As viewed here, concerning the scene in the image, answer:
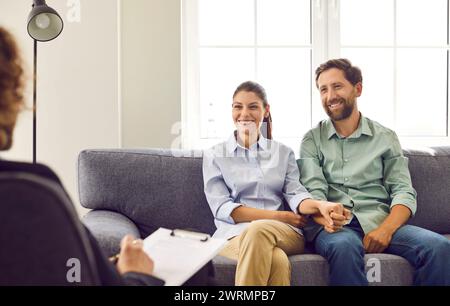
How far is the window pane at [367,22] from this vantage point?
304 cm

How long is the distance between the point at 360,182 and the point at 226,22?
4.31ft

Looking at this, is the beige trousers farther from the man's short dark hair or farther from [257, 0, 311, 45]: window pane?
[257, 0, 311, 45]: window pane

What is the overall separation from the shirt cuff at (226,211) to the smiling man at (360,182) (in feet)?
1.01

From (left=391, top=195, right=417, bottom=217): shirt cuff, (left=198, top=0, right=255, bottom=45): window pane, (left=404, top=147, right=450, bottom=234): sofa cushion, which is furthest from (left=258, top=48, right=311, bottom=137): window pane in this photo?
(left=391, top=195, right=417, bottom=217): shirt cuff

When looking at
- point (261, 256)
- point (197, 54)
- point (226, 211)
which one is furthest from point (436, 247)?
point (197, 54)

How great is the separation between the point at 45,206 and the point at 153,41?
95.9 inches

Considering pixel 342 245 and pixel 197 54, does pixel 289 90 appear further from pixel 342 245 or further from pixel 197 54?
pixel 342 245

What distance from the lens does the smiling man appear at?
6.07 ft

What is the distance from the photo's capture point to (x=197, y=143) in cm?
296

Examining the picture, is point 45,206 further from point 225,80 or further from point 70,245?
point 225,80

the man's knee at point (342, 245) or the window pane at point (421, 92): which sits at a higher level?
the window pane at point (421, 92)

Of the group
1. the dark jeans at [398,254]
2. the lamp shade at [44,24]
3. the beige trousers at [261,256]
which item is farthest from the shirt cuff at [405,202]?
the lamp shade at [44,24]

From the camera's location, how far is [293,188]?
7.05 ft

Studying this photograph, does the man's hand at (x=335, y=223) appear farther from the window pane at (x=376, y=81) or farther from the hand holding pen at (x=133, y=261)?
the window pane at (x=376, y=81)
